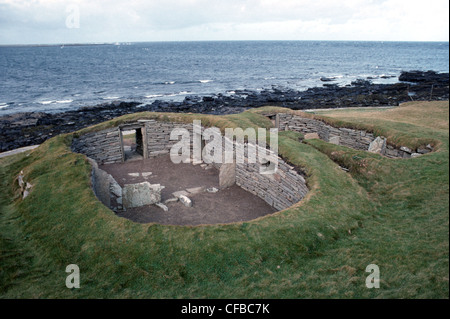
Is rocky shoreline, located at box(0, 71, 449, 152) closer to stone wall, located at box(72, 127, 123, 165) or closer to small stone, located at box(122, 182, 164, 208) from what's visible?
stone wall, located at box(72, 127, 123, 165)

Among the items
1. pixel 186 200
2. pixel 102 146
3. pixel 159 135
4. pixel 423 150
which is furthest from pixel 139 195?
pixel 423 150

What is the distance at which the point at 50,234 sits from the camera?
9.57 metres

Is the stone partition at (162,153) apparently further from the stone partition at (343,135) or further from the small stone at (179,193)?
the stone partition at (343,135)

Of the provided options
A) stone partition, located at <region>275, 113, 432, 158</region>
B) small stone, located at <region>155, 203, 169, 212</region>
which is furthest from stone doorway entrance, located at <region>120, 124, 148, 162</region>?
stone partition, located at <region>275, 113, 432, 158</region>

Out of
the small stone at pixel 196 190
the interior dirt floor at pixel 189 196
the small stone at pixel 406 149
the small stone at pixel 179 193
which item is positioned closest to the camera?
the interior dirt floor at pixel 189 196

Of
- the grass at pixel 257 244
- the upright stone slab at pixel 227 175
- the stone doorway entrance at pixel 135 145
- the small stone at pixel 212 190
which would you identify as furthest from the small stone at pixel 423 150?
the stone doorway entrance at pixel 135 145

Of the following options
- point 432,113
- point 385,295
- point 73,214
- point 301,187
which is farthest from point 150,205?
point 432,113

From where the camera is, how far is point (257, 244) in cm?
862

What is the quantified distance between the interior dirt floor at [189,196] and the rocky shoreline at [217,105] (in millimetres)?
13918

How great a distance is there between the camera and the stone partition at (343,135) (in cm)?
1570

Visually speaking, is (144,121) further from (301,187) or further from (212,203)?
(301,187)

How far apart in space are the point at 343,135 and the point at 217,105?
77.5ft

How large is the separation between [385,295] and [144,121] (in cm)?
1650

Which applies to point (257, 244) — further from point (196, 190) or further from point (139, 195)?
point (196, 190)
